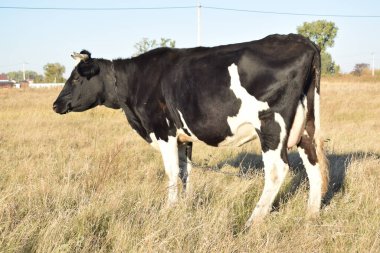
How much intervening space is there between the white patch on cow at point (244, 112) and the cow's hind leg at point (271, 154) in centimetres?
8

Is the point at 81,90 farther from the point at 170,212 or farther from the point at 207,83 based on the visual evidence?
the point at 170,212

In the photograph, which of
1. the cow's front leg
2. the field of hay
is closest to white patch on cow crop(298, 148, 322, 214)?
the field of hay

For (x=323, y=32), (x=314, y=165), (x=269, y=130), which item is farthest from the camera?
(x=323, y=32)

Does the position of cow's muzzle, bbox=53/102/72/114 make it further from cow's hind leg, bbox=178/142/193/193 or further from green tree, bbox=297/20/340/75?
green tree, bbox=297/20/340/75

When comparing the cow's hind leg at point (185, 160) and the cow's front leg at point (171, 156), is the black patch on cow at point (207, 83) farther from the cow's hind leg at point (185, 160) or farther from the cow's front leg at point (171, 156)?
the cow's hind leg at point (185, 160)

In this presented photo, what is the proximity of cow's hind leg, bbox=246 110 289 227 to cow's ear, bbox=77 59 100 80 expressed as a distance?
8.75 feet

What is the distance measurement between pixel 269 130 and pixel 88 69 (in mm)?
2830

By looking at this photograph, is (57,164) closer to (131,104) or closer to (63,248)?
(131,104)

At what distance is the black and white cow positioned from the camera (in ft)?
14.6

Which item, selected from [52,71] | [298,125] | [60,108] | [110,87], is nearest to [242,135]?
[298,125]

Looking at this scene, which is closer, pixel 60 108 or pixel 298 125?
pixel 298 125

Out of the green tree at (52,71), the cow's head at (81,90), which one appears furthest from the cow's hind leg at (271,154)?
the green tree at (52,71)

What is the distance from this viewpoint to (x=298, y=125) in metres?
4.65

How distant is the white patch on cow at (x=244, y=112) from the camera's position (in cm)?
451
